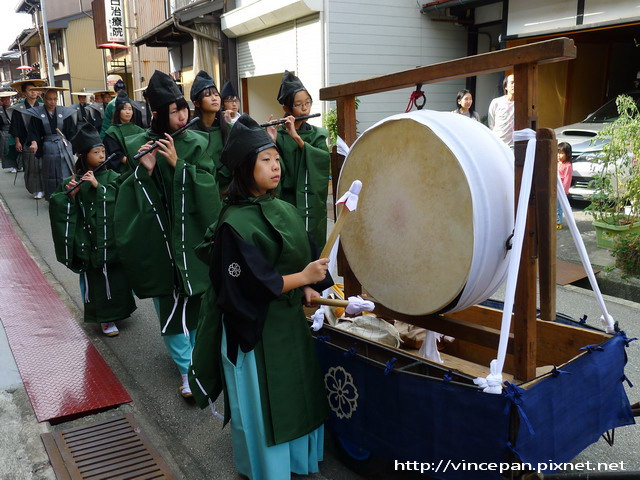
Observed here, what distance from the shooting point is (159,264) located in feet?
12.2

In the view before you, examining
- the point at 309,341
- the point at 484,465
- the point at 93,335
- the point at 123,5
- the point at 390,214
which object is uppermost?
the point at 123,5

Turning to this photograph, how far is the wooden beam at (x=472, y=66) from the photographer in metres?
2.15

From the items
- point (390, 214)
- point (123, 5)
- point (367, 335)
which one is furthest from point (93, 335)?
point (123, 5)

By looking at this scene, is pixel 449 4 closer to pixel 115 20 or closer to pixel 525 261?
pixel 525 261

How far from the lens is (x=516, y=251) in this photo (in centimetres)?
224

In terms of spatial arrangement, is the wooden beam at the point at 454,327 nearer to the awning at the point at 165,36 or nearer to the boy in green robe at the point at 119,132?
the boy in green robe at the point at 119,132

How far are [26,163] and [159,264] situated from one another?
8.83 m

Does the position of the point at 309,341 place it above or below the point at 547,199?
below

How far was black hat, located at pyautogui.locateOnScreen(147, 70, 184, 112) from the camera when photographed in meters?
3.63

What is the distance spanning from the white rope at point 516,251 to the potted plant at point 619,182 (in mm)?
3971

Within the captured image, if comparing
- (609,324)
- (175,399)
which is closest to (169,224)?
(175,399)

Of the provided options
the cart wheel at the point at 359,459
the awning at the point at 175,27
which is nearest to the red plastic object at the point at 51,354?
the cart wheel at the point at 359,459

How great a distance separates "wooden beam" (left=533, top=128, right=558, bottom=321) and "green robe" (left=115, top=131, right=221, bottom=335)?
1.95m

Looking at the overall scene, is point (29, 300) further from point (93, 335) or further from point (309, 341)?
point (309, 341)
